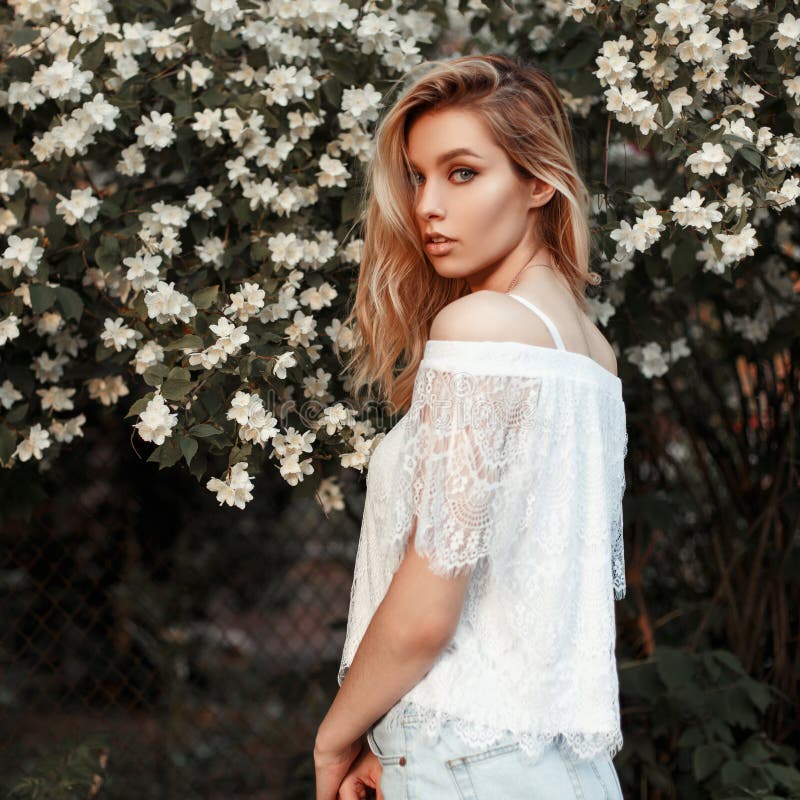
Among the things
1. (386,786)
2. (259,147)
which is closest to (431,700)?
(386,786)

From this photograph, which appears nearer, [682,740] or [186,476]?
[682,740]

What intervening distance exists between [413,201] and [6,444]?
1.06 meters

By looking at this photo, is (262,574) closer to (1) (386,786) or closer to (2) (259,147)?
(2) (259,147)

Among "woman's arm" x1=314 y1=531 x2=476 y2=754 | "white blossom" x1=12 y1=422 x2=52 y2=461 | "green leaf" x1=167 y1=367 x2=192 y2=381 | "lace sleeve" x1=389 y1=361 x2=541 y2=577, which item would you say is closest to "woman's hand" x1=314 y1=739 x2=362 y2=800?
"woman's arm" x1=314 y1=531 x2=476 y2=754

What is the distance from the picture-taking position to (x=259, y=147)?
2.12m

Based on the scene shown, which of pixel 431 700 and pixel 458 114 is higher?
pixel 458 114

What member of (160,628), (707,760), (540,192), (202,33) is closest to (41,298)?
(202,33)

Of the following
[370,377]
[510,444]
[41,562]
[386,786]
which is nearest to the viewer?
[510,444]

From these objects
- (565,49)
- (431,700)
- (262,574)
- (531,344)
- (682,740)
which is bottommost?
(682,740)

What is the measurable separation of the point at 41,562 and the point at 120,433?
63 centimetres

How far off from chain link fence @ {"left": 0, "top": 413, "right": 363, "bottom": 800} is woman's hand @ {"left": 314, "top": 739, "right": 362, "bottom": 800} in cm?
149

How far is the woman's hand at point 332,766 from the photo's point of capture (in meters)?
1.47

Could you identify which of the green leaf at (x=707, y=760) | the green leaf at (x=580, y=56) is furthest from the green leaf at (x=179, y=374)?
the green leaf at (x=707, y=760)

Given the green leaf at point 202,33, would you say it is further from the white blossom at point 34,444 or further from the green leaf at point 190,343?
the white blossom at point 34,444
